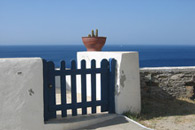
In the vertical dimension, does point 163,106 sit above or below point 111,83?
below

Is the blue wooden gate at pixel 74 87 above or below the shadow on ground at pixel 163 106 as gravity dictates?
above

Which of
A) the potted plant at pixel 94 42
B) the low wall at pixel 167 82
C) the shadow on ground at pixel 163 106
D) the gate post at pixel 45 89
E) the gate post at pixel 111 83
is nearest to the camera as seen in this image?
the gate post at pixel 45 89

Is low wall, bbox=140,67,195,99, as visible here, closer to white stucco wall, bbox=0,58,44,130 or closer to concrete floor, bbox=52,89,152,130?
concrete floor, bbox=52,89,152,130

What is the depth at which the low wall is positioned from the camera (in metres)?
7.99

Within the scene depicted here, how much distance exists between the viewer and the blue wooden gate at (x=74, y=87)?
5.35m

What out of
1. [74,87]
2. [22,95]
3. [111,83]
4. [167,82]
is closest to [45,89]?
[22,95]

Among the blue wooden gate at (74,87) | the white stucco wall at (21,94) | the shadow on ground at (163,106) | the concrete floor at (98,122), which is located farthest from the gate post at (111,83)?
the white stucco wall at (21,94)

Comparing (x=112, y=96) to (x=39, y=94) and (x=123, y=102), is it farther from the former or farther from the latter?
(x=39, y=94)

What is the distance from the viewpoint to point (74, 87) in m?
5.67

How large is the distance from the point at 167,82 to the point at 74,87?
3.60m

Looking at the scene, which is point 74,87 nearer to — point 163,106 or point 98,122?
point 98,122

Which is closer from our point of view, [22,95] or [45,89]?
Answer: [22,95]

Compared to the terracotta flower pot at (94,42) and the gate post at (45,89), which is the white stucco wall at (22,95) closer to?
the gate post at (45,89)

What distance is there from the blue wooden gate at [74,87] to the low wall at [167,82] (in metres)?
2.19
